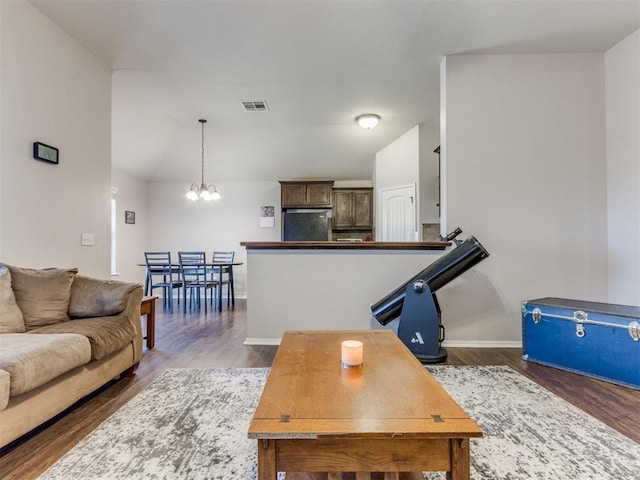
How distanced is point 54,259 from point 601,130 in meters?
5.21

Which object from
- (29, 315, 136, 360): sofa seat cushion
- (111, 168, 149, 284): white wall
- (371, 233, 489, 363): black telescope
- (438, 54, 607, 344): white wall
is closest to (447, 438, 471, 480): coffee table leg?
(371, 233, 489, 363): black telescope

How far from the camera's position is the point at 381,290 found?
327 cm

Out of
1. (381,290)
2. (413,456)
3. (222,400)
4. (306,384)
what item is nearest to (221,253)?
(381,290)

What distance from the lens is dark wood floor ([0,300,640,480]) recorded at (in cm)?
154

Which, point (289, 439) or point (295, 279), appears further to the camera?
point (295, 279)

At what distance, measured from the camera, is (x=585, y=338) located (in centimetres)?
242

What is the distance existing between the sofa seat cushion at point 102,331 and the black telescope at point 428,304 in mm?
2161

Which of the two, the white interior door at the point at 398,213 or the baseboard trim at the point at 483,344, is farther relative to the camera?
the white interior door at the point at 398,213

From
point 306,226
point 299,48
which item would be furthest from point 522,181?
point 306,226

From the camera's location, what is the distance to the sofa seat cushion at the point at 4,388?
→ 1.39m

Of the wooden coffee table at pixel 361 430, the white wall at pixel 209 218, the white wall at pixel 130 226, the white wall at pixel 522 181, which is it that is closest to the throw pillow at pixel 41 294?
the wooden coffee table at pixel 361 430

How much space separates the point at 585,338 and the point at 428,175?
3093 mm

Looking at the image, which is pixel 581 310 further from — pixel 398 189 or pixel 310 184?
pixel 310 184

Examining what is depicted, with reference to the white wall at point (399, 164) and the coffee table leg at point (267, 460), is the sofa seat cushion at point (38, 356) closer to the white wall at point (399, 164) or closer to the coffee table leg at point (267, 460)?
the coffee table leg at point (267, 460)
